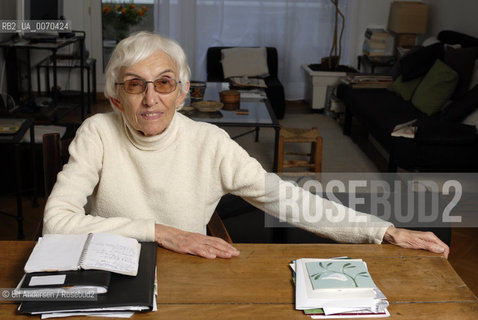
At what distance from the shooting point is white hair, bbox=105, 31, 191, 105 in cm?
171

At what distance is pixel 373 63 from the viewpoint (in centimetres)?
633

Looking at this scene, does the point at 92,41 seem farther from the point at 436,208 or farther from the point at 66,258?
the point at 66,258

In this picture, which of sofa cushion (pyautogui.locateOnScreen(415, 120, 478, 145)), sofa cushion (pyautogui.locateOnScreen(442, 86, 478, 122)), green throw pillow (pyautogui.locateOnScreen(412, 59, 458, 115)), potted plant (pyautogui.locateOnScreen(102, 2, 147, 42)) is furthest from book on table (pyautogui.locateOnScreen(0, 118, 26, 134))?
potted plant (pyautogui.locateOnScreen(102, 2, 147, 42))

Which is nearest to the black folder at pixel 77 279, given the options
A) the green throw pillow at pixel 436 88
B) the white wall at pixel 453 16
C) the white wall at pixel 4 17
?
the green throw pillow at pixel 436 88

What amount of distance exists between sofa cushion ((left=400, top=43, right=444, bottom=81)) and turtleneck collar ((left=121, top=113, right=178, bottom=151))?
372 centimetres

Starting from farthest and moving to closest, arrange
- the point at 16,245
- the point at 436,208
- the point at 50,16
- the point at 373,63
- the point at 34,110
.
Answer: the point at 373,63 → the point at 50,16 → the point at 34,110 → the point at 436,208 → the point at 16,245

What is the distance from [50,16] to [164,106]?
4.20m

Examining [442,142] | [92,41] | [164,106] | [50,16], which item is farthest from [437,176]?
[92,41]

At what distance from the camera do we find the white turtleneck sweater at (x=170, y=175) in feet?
5.79

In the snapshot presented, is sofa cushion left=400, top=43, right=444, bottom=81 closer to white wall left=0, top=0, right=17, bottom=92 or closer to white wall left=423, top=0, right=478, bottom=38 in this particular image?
white wall left=423, top=0, right=478, bottom=38

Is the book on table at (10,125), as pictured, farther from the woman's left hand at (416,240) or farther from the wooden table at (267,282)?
the woman's left hand at (416,240)

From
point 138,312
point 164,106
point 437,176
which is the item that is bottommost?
point 437,176

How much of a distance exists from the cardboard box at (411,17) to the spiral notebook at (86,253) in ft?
17.8

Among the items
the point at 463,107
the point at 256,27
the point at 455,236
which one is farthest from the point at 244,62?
the point at 455,236
